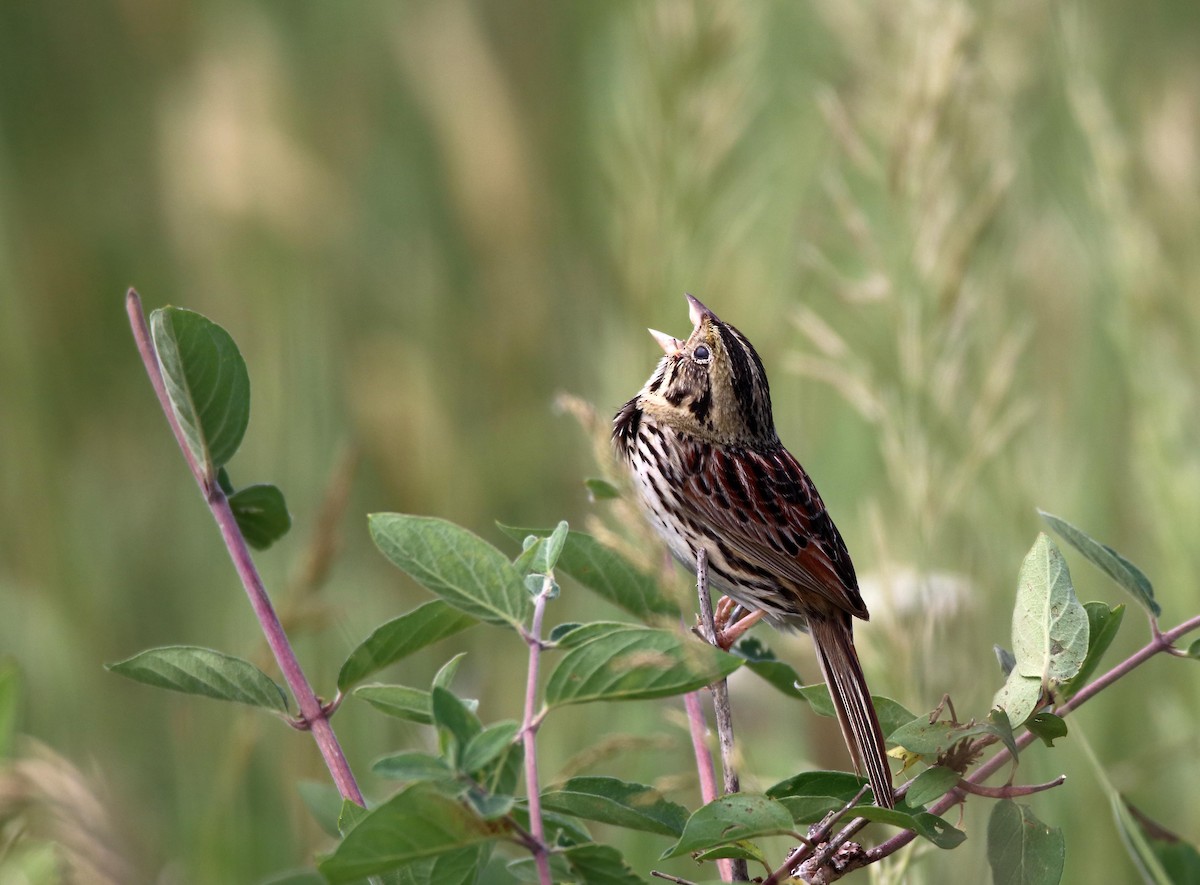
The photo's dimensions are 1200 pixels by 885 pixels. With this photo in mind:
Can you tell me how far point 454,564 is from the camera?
986mm

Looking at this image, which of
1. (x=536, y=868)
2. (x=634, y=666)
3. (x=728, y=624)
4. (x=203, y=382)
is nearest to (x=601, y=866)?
(x=536, y=868)

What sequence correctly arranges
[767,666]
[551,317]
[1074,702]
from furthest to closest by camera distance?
[551,317], [767,666], [1074,702]

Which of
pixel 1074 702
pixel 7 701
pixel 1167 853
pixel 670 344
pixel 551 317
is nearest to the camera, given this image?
pixel 1074 702

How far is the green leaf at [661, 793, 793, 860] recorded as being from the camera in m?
0.96

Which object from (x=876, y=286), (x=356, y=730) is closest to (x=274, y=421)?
(x=356, y=730)

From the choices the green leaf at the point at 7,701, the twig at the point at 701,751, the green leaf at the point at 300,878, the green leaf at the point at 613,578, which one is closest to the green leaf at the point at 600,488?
the green leaf at the point at 613,578

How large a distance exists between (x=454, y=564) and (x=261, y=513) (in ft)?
1.18

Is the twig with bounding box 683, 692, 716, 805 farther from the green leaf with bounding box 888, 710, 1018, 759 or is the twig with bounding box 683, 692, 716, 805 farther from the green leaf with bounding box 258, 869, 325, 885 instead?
the green leaf with bounding box 258, 869, 325, 885

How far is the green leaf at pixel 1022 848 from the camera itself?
104 centimetres

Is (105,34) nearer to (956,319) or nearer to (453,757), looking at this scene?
(956,319)

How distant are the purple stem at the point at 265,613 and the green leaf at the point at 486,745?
0.18m

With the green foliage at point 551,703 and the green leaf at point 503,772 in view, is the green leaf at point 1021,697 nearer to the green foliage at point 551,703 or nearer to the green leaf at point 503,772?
the green foliage at point 551,703

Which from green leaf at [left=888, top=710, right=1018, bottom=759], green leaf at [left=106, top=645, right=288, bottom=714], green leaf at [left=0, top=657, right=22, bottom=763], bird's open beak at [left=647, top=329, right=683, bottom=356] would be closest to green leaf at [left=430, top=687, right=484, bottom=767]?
green leaf at [left=106, top=645, right=288, bottom=714]

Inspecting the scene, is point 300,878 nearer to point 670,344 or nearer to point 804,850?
point 804,850
